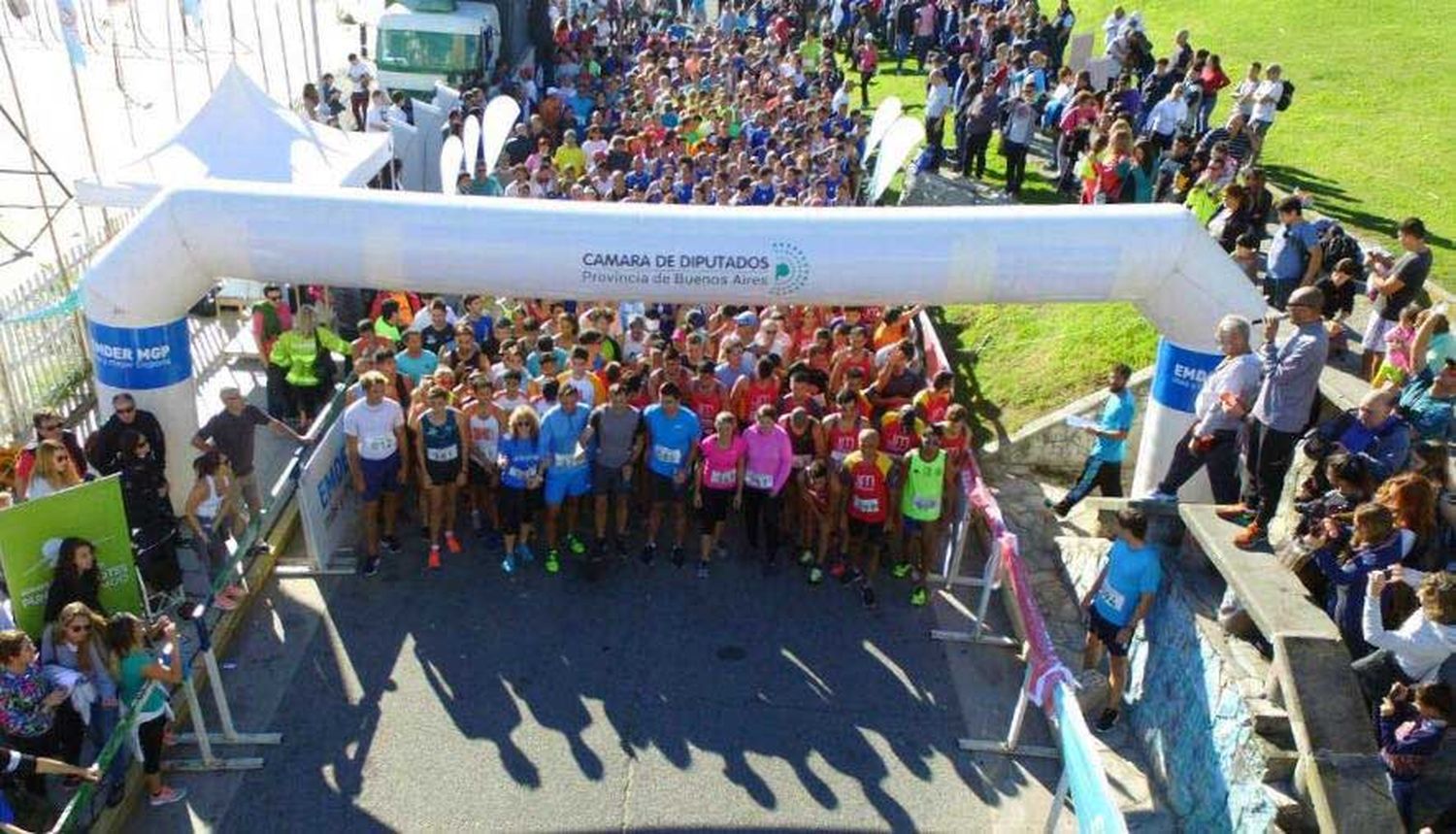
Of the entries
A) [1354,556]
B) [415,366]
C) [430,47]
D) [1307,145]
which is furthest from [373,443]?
[1307,145]

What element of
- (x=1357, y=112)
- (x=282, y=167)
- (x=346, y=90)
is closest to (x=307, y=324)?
(x=282, y=167)

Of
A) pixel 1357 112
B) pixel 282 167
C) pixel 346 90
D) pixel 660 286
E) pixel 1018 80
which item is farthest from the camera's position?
pixel 346 90

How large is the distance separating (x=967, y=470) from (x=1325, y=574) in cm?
320

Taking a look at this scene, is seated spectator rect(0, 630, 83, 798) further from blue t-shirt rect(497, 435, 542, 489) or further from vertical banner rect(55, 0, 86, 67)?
vertical banner rect(55, 0, 86, 67)

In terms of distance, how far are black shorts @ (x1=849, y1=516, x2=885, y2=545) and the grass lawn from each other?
279 centimetres

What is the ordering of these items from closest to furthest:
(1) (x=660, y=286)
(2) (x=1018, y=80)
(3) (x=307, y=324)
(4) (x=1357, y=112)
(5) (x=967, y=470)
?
(1) (x=660, y=286), (5) (x=967, y=470), (3) (x=307, y=324), (2) (x=1018, y=80), (4) (x=1357, y=112)

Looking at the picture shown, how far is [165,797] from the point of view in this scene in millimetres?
6707

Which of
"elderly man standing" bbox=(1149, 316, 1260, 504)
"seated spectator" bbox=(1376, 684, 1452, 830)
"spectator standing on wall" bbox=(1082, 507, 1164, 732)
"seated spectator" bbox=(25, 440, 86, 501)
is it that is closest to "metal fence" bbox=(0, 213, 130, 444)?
"seated spectator" bbox=(25, 440, 86, 501)

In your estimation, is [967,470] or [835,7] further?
[835,7]

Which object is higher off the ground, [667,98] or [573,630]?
[667,98]

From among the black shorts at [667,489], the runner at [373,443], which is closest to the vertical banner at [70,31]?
the runner at [373,443]

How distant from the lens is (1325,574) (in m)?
6.48

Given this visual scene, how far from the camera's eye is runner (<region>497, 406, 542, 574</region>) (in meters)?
8.62

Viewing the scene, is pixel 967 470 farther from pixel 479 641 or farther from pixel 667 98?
pixel 667 98
